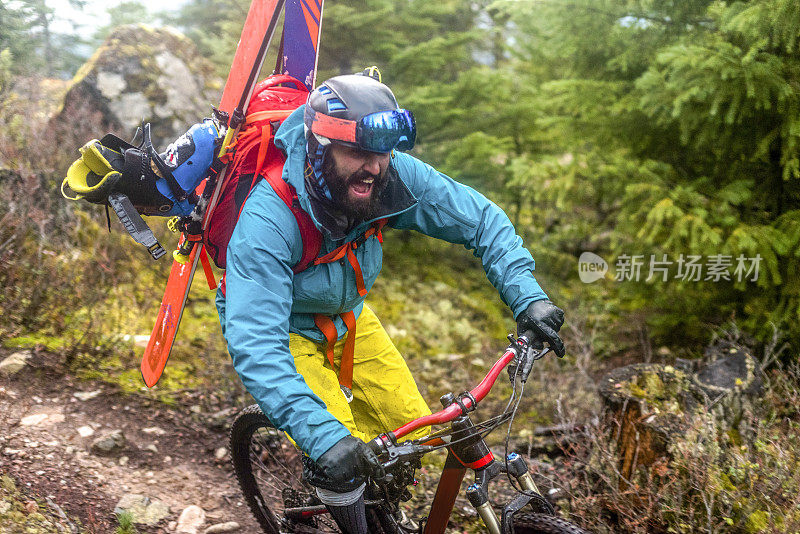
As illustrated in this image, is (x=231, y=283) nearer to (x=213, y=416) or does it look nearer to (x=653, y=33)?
(x=213, y=416)

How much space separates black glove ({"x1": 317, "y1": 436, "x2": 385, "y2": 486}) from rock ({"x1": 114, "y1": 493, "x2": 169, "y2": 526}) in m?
2.11

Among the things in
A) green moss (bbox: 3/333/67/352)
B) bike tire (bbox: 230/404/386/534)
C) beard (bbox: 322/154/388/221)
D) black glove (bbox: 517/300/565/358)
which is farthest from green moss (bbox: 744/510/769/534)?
green moss (bbox: 3/333/67/352)

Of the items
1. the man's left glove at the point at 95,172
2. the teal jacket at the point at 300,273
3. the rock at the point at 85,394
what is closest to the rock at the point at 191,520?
the rock at the point at 85,394

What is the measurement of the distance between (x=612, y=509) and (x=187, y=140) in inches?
128

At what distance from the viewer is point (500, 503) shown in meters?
4.21

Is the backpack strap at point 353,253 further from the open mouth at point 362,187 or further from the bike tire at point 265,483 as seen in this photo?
the bike tire at point 265,483

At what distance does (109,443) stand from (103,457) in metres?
0.10

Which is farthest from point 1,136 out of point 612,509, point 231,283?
point 612,509

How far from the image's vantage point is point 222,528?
145 inches

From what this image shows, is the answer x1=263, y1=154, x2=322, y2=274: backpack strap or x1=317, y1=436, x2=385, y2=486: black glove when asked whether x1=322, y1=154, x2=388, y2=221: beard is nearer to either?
x1=263, y1=154, x2=322, y2=274: backpack strap

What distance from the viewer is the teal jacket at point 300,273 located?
83.9 inches

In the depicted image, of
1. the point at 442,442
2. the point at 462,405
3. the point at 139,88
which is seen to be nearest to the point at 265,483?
the point at 442,442
